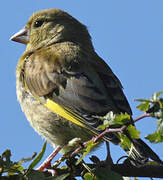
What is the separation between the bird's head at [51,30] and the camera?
594 centimetres

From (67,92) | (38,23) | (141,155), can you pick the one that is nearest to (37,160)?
(141,155)

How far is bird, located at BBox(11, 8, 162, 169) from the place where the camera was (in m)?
3.93

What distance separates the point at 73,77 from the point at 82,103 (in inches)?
19.9

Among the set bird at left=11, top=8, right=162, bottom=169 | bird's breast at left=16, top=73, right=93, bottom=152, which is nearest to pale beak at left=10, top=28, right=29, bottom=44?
bird at left=11, top=8, right=162, bottom=169

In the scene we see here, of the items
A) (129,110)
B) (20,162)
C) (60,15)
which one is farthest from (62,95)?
(60,15)

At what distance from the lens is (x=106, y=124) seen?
209 centimetres

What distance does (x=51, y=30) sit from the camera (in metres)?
6.10

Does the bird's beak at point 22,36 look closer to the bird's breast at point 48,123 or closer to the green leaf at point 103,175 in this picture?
the bird's breast at point 48,123

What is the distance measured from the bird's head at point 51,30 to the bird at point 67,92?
0.14 feet

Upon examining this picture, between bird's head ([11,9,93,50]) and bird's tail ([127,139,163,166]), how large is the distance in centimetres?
285

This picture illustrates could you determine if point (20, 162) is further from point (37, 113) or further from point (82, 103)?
point (37, 113)

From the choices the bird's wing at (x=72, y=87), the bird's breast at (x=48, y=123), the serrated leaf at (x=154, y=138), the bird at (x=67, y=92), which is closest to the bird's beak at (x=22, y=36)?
the bird at (x=67, y=92)

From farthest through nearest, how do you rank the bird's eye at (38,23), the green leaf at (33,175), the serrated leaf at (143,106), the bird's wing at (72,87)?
the bird's eye at (38,23)
the bird's wing at (72,87)
the green leaf at (33,175)
the serrated leaf at (143,106)

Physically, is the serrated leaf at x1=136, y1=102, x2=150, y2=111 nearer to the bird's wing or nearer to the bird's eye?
the bird's wing
